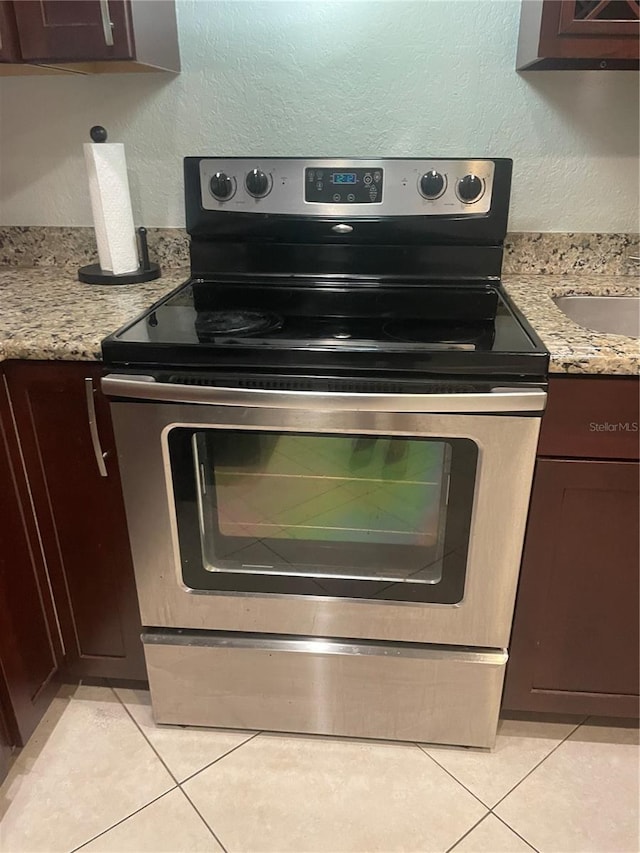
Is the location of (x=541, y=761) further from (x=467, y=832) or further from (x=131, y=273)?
(x=131, y=273)

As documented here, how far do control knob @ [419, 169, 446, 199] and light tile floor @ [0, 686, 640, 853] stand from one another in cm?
125

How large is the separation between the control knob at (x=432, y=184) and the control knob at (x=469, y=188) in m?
0.04

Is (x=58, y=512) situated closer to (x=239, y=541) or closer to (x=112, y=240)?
(x=239, y=541)

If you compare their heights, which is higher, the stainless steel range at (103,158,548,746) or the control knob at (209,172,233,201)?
the control knob at (209,172,233,201)

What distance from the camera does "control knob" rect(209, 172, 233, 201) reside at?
1.50 meters

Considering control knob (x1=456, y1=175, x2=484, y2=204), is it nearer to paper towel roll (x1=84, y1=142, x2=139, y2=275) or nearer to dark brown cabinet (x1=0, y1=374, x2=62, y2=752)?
paper towel roll (x1=84, y1=142, x2=139, y2=275)

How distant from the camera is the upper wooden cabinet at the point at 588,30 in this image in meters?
1.18

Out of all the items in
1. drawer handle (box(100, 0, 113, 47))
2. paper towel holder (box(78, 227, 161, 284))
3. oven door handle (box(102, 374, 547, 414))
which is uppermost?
drawer handle (box(100, 0, 113, 47))

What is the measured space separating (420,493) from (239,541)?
39cm

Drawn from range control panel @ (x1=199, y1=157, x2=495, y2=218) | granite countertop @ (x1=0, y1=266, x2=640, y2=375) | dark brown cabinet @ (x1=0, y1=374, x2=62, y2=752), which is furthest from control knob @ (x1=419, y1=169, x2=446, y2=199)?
dark brown cabinet @ (x1=0, y1=374, x2=62, y2=752)

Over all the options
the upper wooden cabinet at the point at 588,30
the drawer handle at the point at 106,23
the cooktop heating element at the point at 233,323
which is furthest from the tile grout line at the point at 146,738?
the upper wooden cabinet at the point at 588,30

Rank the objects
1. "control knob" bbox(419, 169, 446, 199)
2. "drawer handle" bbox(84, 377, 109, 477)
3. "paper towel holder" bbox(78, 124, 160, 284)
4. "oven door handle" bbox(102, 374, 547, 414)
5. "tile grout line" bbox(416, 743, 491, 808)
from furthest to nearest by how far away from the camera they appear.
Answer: "paper towel holder" bbox(78, 124, 160, 284) → "control knob" bbox(419, 169, 446, 199) → "tile grout line" bbox(416, 743, 491, 808) → "drawer handle" bbox(84, 377, 109, 477) → "oven door handle" bbox(102, 374, 547, 414)

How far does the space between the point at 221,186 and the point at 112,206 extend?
0.26m

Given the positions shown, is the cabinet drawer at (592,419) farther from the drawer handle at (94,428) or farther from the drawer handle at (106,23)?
the drawer handle at (106,23)
